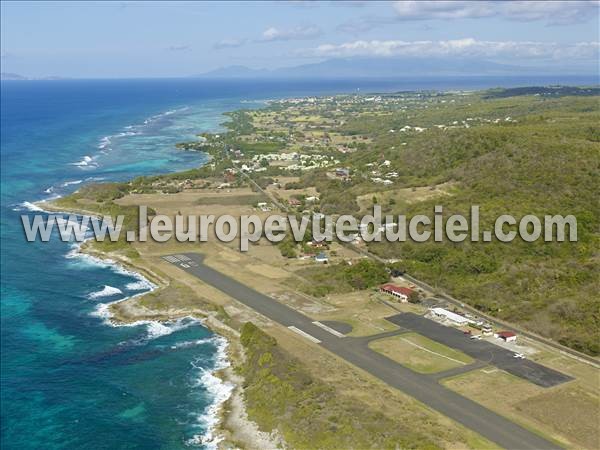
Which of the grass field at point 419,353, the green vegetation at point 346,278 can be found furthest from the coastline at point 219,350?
the grass field at point 419,353

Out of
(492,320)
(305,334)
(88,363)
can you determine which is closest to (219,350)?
(305,334)

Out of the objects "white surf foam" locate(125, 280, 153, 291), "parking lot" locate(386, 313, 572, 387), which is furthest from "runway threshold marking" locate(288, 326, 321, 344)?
"white surf foam" locate(125, 280, 153, 291)

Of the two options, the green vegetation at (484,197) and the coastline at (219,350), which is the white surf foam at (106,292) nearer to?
the coastline at (219,350)

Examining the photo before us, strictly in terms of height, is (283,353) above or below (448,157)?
below

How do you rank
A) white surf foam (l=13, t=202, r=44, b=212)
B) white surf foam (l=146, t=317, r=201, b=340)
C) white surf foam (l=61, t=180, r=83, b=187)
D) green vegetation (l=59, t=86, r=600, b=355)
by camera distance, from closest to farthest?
white surf foam (l=146, t=317, r=201, b=340) → green vegetation (l=59, t=86, r=600, b=355) → white surf foam (l=13, t=202, r=44, b=212) → white surf foam (l=61, t=180, r=83, b=187)

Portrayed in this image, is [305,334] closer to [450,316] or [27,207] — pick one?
[450,316]

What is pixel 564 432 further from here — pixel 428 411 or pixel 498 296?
pixel 498 296

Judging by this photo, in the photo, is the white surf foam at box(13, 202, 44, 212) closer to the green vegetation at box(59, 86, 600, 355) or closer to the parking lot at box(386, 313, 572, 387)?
the green vegetation at box(59, 86, 600, 355)

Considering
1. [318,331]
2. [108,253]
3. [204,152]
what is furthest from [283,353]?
[204,152]
